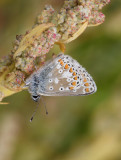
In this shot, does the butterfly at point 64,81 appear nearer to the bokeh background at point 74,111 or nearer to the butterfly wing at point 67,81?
the butterfly wing at point 67,81

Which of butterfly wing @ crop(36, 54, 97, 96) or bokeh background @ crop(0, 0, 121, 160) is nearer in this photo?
butterfly wing @ crop(36, 54, 97, 96)

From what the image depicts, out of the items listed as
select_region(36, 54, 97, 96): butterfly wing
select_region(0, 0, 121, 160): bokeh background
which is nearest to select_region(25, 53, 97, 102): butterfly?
select_region(36, 54, 97, 96): butterfly wing

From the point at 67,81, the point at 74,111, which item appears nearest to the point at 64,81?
the point at 67,81

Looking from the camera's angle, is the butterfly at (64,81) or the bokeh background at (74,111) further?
the bokeh background at (74,111)

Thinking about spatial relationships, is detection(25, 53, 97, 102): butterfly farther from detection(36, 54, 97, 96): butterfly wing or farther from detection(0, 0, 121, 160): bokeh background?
detection(0, 0, 121, 160): bokeh background

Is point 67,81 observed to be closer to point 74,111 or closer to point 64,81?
point 64,81

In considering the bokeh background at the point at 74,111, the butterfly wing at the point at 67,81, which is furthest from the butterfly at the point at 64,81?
the bokeh background at the point at 74,111

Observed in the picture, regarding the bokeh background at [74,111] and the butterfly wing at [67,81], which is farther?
the bokeh background at [74,111]
